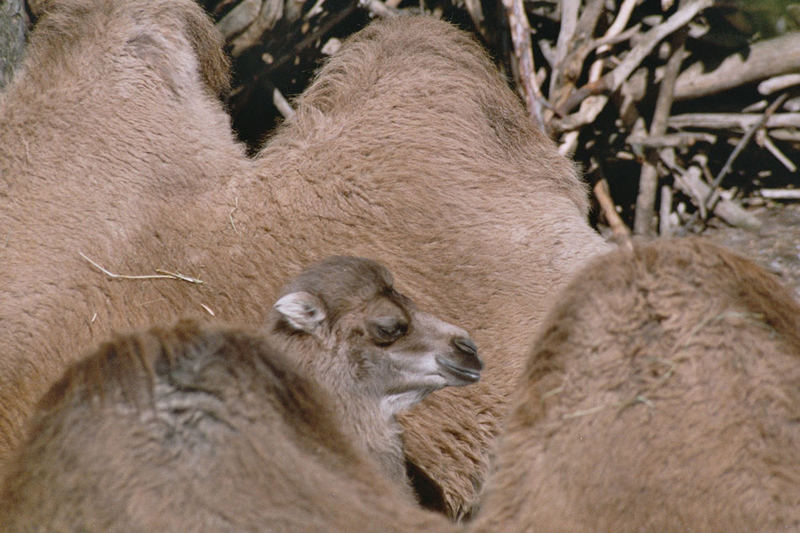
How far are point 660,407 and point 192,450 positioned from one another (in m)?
1.12

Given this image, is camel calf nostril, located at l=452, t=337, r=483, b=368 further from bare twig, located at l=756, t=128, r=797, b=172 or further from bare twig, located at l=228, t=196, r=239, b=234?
bare twig, located at l=756, t=128, r=797, b=172

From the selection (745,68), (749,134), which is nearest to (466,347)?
(749,134)

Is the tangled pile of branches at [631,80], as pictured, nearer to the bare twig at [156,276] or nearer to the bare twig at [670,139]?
the bare twig at [670,139]

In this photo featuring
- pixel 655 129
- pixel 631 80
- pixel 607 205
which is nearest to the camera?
pixel 655 129

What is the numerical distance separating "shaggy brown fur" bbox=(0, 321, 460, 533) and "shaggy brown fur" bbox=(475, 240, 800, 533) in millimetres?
371

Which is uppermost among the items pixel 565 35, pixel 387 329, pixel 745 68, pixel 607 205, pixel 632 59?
pixel 387 329

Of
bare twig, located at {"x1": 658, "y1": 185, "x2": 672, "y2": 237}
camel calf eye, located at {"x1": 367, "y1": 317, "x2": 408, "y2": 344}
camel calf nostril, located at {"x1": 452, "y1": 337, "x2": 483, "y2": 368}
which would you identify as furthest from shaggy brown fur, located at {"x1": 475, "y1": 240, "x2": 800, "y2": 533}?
bare twig, located at {"x1": 658, "y1": 185, "x2": 672, "y2": 237}

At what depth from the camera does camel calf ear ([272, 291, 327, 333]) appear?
362cm

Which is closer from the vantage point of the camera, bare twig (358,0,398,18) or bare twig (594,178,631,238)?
bare twig (358,0,398,18)

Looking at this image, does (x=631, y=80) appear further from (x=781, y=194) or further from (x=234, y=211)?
(x=234, y=211)

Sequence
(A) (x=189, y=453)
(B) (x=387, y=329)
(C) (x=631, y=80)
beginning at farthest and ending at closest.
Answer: (C) (x=631, y=80) < (B) (x=387, y=329) < (A) (x=189, y=453)

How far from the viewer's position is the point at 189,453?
2.04 metres

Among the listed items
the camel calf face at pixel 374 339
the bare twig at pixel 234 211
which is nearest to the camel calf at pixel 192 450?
the camel calf face at pixel 374 339

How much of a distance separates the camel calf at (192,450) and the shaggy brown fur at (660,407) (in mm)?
374
